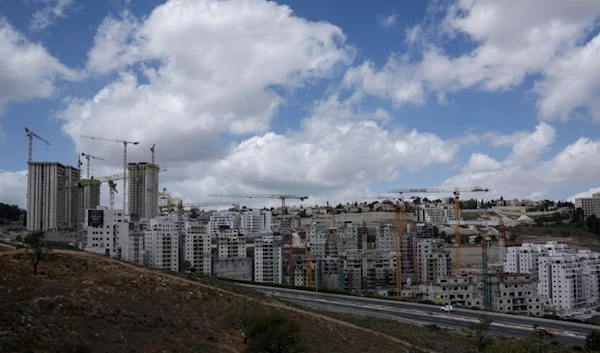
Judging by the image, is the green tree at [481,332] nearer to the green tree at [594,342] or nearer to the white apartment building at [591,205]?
the green tree at [594,342]

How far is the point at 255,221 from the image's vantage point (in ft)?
530

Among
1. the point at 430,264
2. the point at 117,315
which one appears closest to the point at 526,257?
the point at 430,264

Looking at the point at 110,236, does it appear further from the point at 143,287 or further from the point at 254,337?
the point at 254,337

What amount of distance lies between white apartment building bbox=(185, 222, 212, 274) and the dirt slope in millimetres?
41722

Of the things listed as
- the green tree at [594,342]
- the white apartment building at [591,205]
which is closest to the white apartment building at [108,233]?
the green tree at [594,342]

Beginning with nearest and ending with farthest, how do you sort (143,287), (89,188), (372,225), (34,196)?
(143,287)
(34,196)
(89,188)
(372,225)

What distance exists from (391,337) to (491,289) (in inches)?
1414

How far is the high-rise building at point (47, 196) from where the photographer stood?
111500mm

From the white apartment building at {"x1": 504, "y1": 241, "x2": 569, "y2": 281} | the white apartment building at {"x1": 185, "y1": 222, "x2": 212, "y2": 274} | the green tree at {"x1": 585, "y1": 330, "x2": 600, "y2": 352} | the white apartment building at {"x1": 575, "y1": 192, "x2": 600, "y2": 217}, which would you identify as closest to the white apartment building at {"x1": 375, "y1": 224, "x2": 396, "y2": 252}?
the white apartment building at {"x1": 504, "y1": 241, "x2": 569, "y2": 281}

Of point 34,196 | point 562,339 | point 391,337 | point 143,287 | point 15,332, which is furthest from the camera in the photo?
point 34,196

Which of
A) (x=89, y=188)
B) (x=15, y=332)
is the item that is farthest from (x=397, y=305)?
(x=89, y=188)

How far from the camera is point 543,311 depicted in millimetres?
68812

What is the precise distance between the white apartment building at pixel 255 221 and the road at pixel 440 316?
314ft

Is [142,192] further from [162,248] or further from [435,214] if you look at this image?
[435,214]
